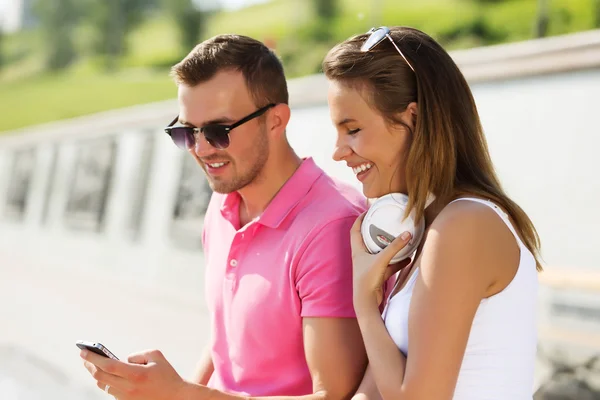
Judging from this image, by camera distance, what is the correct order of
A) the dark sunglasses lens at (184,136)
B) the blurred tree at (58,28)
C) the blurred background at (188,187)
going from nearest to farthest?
the dark sunglasses lens at (184,136), the blurred background at (188,187), the blurred tree at (58,28)

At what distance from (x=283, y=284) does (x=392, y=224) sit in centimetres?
37

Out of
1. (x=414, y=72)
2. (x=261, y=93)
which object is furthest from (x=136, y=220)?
(x=414, y=72)

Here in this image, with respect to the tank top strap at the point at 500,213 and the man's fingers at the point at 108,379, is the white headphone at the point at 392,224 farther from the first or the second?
the man's fingers at the point at 108,379

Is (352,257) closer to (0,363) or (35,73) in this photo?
(0,363)

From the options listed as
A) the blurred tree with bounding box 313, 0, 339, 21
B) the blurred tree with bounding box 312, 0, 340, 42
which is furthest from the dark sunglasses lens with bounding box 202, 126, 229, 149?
the blurred tree with bounding box 313, 0, 339, 21

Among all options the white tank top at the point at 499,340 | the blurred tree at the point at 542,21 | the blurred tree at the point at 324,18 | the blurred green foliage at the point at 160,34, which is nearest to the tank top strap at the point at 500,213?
the white tank top at the point at 499,340

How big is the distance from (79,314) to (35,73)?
67.8ft

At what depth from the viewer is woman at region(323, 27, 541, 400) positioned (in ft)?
5.30

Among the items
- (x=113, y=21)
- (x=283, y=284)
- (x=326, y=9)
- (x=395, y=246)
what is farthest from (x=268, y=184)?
(x=113, y=21)

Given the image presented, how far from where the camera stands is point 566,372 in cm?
416

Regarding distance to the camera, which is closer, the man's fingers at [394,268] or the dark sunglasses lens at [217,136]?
the man's fingers at [394,268]

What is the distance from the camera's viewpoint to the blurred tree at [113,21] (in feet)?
92.8

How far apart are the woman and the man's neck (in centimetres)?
44

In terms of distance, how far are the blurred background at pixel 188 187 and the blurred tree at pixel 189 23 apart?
80.6 inches
